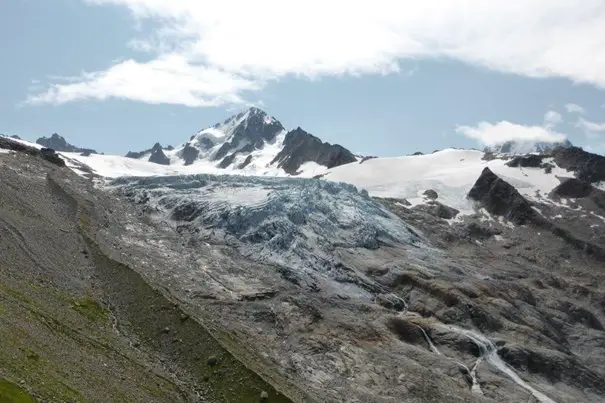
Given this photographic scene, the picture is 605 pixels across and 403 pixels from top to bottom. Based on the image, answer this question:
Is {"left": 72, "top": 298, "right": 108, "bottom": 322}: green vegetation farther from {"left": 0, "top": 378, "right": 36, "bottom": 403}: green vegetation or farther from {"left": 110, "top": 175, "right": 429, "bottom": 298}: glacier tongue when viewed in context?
{"left": 110, "top": 175, "right": 429, "bottom": 298}: glacier tongue

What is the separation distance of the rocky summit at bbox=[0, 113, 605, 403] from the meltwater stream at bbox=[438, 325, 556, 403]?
27 centimetres

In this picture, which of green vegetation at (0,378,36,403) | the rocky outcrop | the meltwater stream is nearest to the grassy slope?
green vegetation at (0,378,36,403)

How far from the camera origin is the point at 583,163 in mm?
187875

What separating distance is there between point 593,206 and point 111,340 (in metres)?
139

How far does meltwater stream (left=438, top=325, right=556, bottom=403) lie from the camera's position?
77.2 metres

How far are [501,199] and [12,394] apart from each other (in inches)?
5771

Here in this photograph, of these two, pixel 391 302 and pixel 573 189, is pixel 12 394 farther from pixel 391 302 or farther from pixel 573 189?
pixel 573 189

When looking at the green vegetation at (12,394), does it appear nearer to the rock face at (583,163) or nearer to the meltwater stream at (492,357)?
the meltwater stream at (492,357)

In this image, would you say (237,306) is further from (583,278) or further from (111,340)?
(583,278)

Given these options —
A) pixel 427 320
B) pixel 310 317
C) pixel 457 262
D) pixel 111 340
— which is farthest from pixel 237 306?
pixel 457 262

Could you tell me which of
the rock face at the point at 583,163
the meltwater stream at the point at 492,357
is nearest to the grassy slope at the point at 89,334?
the meltwater stream at the point at 492,357

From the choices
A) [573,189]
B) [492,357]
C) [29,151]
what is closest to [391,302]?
[492,357]

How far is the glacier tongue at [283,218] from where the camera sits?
99.1 m

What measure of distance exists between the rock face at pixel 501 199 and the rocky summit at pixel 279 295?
1.34 meters
